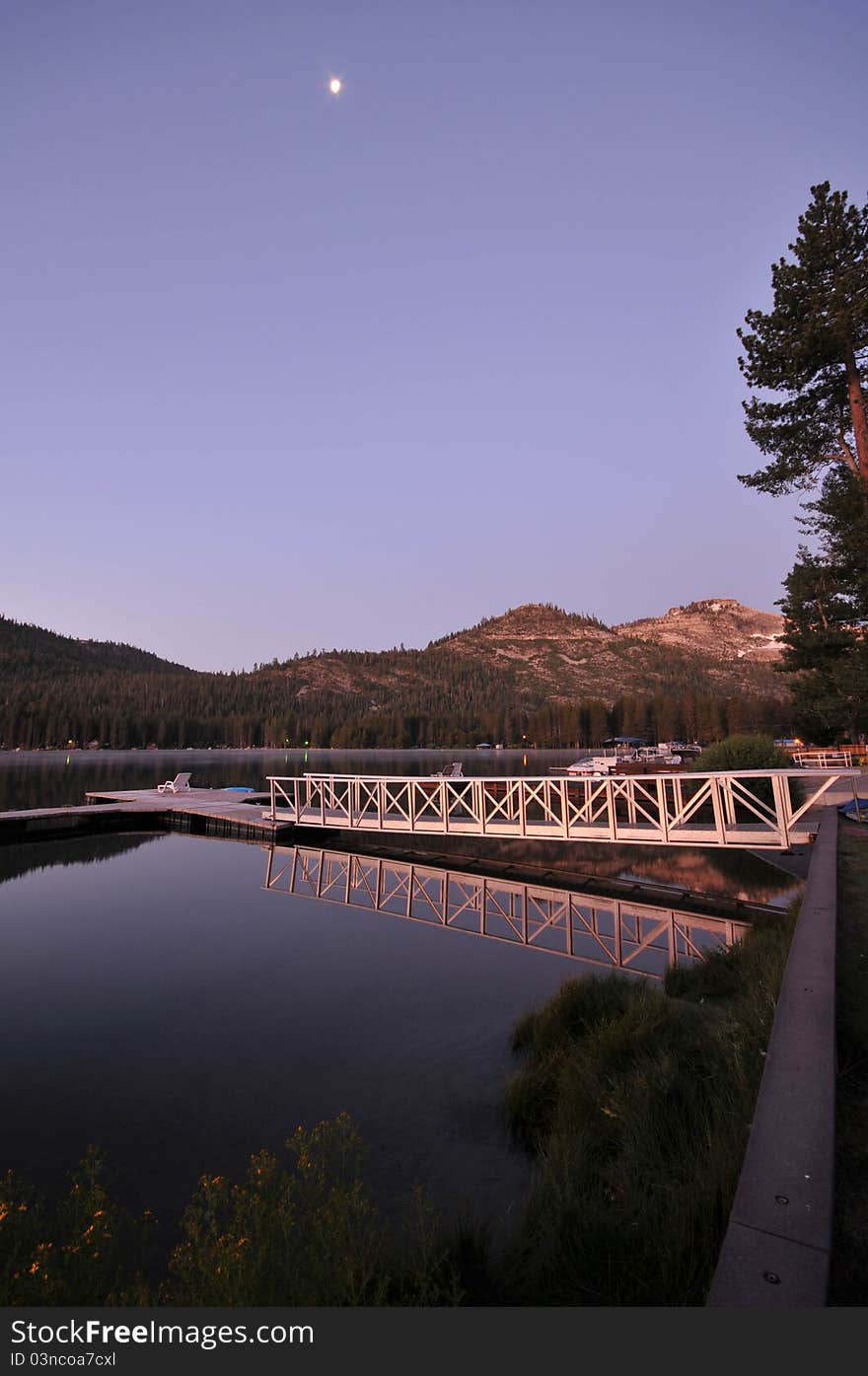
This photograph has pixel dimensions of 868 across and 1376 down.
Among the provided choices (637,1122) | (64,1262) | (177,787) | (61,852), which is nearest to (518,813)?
(61,852)

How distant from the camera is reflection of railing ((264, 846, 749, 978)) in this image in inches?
527

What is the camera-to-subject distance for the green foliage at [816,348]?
704 inches

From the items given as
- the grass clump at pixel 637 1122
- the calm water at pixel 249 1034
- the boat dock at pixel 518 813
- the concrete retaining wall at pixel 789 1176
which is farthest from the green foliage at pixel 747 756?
the concrete retaining wall at pixel 789 1176

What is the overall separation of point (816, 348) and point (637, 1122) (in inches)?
807

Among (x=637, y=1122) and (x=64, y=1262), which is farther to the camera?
(x=637, y=1122)

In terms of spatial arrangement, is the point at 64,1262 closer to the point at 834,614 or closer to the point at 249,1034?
the point at 249,1034

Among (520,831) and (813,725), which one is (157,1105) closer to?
(520,831)

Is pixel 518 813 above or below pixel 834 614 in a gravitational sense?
below

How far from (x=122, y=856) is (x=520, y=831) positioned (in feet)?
53.8

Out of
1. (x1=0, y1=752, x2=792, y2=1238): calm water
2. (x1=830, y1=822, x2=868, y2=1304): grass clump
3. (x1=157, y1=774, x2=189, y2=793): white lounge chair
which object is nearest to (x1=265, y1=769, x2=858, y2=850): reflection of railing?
(x1=0, y1=752, x2=792, y2=1238): calm water

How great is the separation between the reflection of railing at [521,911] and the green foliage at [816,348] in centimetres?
1345

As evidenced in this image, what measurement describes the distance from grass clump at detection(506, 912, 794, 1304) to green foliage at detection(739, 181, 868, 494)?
15.4m

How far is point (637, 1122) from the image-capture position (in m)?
5.60

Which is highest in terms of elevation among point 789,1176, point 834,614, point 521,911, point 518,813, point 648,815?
point 834,614
